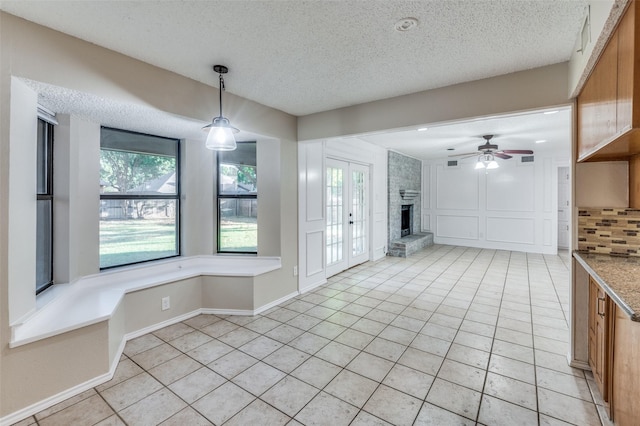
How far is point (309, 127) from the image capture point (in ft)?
12.6

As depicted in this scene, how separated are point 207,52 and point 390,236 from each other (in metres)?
5.40

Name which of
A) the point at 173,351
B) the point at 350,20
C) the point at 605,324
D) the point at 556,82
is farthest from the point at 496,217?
the point at 173,351

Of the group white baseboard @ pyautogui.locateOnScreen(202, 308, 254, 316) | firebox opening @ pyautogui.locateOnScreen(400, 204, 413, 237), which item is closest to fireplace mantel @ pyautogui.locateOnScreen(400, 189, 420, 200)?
firebox opening @ pyautogui.locateOnScreen(400, 204, 413, 237)

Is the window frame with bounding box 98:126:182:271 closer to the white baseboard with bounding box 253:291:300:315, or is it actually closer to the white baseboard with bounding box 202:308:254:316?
the white baseboard with bounding box 202:308:254:316

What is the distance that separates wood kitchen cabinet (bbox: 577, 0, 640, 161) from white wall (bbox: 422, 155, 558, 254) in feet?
18.7

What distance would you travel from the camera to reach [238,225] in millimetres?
3998

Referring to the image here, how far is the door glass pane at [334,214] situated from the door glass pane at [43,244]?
3.48 meters

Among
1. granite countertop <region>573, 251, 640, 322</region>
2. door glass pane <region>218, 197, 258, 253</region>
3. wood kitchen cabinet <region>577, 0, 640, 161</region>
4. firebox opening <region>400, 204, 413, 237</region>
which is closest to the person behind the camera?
wood kitchen cabinet <region>577, 0, 640, 161</region>

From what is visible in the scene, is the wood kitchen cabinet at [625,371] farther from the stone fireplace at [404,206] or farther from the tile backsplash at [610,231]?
the stone fireplace at [404,206]

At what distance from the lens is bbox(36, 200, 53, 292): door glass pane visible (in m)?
2.45

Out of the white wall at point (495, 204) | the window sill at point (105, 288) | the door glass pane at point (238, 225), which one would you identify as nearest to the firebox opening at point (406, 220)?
the white wall at point (495, 204)

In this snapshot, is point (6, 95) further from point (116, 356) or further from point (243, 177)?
point (243, 177)

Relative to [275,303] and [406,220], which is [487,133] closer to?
[406,220]

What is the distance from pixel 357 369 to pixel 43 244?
2.93 meters
